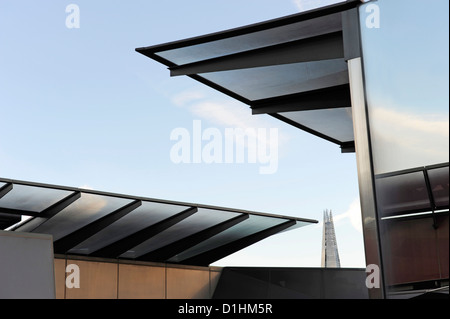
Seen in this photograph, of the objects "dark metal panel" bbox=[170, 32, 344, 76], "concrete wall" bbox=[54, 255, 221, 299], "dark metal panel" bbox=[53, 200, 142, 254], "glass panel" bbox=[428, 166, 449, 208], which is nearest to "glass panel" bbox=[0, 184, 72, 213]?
"dark metal panel" bbox=[53, 200, 142, 254]

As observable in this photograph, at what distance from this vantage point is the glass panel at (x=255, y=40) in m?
13.1

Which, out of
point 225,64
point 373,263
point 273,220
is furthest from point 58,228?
point 373,263

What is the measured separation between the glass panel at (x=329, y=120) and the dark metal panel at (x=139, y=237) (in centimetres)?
545

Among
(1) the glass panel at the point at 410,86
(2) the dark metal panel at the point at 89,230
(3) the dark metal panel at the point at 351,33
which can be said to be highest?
(3) the dark metal panel at the point at 351,33

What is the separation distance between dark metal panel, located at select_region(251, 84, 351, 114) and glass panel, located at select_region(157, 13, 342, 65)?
2700mm

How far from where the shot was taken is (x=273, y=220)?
25797 millimetres

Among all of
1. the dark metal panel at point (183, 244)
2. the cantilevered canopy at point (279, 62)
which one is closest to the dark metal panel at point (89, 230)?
the dark metal panel at point (183, 244)

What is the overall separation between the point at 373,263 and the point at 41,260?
6.11 metres

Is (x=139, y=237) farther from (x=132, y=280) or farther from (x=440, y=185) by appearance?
(x=440, y=185)

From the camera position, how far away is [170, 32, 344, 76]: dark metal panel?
44.6ft

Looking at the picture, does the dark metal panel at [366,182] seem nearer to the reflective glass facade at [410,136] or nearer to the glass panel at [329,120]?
the reflective glass facade at [410,136]
